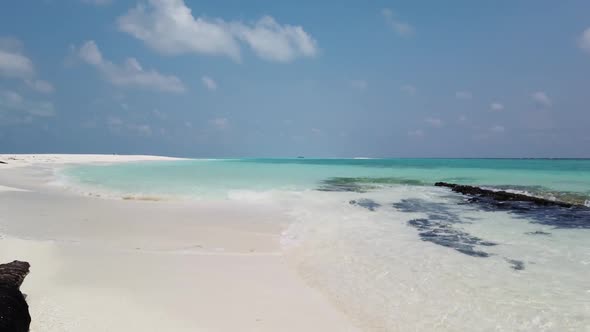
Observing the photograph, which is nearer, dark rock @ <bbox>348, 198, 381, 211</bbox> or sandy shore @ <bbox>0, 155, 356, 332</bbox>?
sandy shore @ <bbox>0, 155, 356, 332</bbox>

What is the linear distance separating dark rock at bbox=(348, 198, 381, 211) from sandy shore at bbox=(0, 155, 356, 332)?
16.6 feet

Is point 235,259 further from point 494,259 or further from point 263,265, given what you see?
point 494,259

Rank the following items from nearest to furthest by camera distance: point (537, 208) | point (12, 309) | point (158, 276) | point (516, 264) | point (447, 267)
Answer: point (12, 309) < point (158, 276) < point (447, 267) < point (516, 264) < point (537, 208)

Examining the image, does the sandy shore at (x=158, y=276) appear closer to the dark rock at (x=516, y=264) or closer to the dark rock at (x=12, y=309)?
the dark rock at (x=12, y=309)

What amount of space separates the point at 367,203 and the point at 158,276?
38.1ft

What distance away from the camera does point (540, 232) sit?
32.9 feet

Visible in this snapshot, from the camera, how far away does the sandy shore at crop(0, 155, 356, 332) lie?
4.09m

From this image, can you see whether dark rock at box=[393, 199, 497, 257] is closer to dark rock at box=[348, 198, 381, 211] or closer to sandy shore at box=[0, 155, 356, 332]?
dark rock at box=[348, 198, 381, 211]

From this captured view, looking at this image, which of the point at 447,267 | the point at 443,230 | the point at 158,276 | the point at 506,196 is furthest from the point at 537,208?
the point at 158,276

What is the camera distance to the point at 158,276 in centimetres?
553

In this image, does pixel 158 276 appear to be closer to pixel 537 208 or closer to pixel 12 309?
pixel 12 309

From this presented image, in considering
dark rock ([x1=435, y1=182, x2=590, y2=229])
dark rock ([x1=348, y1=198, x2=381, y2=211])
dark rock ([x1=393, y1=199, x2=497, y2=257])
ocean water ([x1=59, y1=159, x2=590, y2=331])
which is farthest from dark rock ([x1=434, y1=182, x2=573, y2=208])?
dark rock ([x1=348, y1=198, x2=381, y2=211])

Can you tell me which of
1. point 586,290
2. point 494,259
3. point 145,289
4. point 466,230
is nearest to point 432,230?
point 466,230

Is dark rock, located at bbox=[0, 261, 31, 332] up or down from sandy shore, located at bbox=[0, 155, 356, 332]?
up
